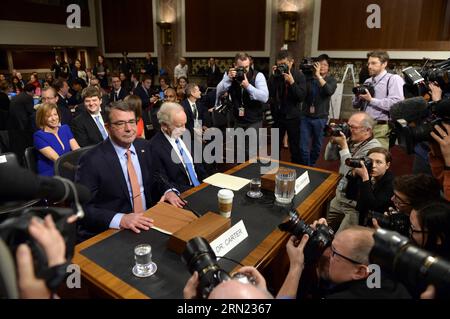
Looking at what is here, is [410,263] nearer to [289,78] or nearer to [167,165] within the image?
[167,165]

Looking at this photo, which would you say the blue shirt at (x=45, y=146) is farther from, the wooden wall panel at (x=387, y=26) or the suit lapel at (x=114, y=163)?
the wooden wall panel at (x=387, y=26)

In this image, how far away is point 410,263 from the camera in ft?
2.60

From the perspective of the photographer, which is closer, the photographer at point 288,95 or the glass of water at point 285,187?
the glass of water at point 285,187

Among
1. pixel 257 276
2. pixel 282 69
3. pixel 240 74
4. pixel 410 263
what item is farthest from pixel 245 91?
pixel 410 263

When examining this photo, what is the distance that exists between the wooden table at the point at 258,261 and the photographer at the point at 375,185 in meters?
0.24

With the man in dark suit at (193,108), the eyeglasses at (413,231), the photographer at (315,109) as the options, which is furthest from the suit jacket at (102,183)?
the photographer at (315,109)

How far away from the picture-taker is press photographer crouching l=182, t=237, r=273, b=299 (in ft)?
2.64

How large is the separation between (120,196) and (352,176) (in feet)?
4.94

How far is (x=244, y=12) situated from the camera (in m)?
8.95

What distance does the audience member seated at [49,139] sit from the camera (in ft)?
9.24

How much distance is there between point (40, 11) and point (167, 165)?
11634 mm

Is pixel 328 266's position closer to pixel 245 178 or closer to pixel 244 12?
pixel 245 178
